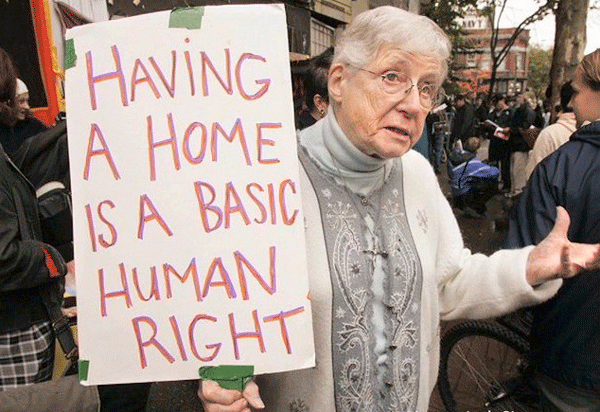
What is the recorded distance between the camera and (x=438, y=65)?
1.28 meters

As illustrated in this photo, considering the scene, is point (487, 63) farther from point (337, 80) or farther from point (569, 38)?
point (337, 80)

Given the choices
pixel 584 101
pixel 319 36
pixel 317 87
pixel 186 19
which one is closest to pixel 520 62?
pixel 319 36

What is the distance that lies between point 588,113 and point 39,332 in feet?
7.45

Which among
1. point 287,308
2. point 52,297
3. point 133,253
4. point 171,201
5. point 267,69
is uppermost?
point 267,69

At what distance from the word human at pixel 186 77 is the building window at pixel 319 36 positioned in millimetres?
10418

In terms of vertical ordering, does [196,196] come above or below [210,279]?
above

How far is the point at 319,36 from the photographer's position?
11.7 meters

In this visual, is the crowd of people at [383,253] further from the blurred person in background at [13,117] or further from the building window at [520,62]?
the building window at [520,62]

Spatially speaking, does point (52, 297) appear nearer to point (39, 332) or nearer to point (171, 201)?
point (39, 332)

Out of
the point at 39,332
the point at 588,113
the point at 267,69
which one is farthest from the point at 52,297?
the point at 588,113

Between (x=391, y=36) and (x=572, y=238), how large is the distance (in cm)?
107

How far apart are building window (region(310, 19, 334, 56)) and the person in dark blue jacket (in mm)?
9669

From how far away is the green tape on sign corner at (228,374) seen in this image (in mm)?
1010

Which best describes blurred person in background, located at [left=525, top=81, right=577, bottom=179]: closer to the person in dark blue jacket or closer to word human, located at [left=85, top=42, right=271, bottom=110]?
the person in dark blue jacket
